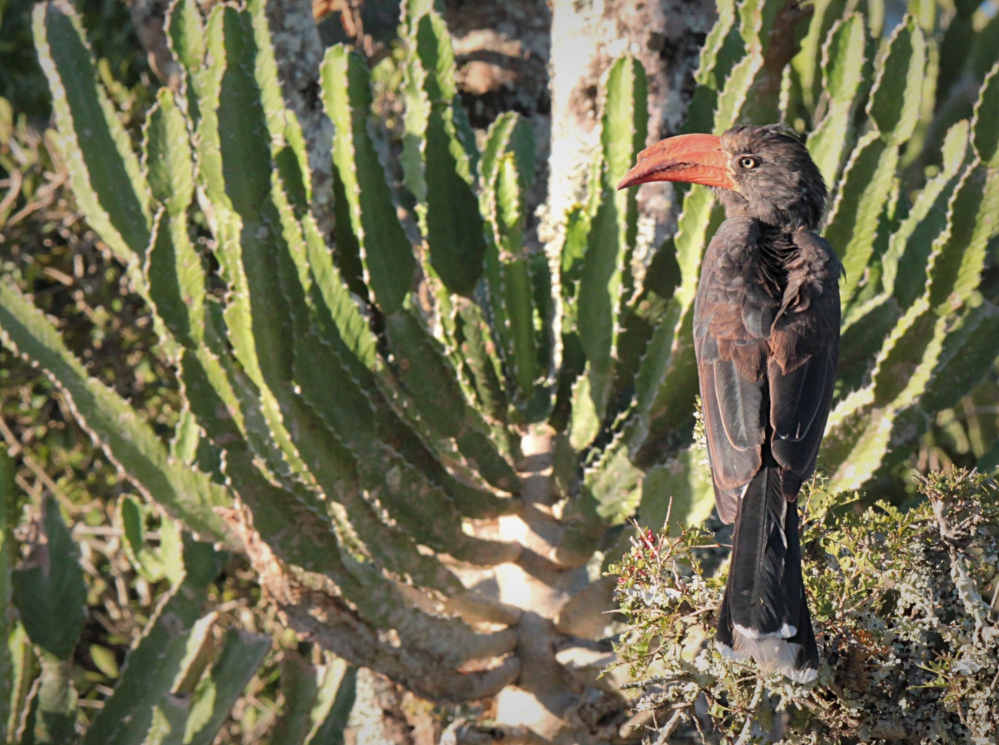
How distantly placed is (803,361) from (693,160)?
72 cm

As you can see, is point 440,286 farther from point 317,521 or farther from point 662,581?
point 662,581

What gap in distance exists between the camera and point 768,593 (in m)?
1.79

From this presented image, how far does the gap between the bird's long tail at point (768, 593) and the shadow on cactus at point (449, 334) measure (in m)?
0.68

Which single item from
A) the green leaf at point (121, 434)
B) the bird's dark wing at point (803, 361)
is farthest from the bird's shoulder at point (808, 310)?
the green leaf at point (121, 434)

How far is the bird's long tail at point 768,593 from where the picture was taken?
1.68 meters

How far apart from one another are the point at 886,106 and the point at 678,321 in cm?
89

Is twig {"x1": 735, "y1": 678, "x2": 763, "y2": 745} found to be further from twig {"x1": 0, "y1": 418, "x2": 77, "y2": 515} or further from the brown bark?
twig {"x1": 0, "y1": 418, "x2": 77, "y2": 515}

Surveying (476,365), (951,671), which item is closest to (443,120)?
(476,365)

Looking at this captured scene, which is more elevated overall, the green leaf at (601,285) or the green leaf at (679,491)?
the green leaf at (601,285)

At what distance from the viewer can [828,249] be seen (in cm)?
254

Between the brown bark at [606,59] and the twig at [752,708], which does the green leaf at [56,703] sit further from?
the twig at [752,708]

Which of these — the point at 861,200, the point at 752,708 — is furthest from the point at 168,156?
the point at 752,708

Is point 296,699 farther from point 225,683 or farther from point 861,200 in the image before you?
point 861,200

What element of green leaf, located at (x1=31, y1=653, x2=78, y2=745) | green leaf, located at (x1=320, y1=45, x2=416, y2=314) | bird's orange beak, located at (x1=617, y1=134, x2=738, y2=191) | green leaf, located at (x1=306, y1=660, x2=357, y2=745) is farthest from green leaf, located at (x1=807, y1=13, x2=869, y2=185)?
green leaf, located at (x1=31, y1=653, x2=78, y2=745)
